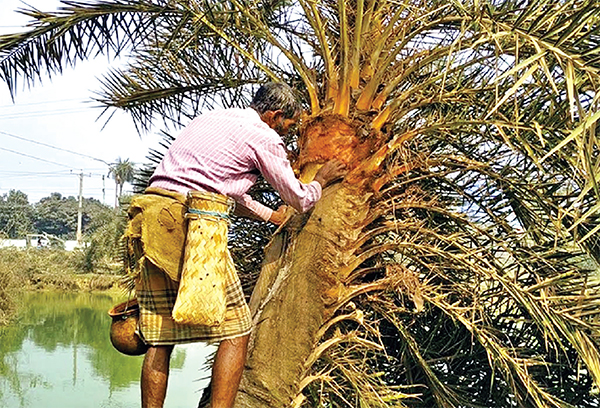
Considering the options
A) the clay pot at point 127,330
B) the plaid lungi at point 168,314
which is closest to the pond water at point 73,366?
the clay pot at point 127,330

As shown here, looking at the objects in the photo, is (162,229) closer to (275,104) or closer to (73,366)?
(275,104)

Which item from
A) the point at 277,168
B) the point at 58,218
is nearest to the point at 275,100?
the point at 277,168

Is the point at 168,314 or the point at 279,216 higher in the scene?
the point at 279,216

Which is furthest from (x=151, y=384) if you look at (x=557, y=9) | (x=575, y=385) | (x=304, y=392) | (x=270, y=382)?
(x=575, y=385)

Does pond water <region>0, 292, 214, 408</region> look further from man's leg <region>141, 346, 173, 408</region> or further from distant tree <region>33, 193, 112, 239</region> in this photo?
distant tree <region>33, 193, 112, 239</region>

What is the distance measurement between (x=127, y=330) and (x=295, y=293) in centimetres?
94

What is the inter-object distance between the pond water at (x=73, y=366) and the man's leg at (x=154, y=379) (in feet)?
19.3

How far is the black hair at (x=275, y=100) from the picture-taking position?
122 inches

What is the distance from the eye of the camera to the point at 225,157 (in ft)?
9.26

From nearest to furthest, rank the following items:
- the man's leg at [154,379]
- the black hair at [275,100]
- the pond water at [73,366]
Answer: the man's leg at [154,379], the black hair at [275,100], the pond water at [73,366]

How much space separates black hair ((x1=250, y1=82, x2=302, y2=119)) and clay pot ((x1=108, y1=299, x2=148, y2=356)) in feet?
3.64

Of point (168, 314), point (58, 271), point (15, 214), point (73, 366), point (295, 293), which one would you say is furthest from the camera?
point (15, 214)

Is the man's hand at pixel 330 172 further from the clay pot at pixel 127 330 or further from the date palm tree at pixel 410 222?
the clay pot at pixel 127 330

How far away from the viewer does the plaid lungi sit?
2822 millimetres
